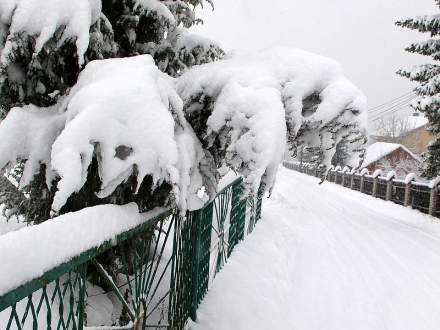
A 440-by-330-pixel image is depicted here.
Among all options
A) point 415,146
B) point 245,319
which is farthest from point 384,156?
point 245,319

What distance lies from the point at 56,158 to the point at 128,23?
86.1 inches

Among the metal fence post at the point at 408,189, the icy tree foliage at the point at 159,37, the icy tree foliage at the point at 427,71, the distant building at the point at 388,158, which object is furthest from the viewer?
the distant building at the point at 388,158

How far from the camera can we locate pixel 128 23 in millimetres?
3426

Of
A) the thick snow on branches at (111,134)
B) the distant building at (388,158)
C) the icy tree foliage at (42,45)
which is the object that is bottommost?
the thick snow on branches at (111,134)

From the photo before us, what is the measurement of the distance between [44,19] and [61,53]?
53 centimetres

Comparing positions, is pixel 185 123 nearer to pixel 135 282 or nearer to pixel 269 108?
pixel 269 108

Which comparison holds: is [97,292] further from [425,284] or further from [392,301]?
[425,284]

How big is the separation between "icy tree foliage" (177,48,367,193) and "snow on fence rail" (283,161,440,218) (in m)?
7.35

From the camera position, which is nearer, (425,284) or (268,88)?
(268,88)

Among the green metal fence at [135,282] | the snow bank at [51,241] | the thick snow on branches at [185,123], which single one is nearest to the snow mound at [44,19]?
the thick snow on branches at [185,123]

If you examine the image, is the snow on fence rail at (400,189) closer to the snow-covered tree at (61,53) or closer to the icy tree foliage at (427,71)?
the icy tree foliage at (427,71)

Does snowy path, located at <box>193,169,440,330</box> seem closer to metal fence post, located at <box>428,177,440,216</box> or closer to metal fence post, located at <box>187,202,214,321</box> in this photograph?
metal fence post, located at <box>187,202,214,321</box>

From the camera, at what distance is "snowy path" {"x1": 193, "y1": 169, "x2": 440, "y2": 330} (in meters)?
3.87

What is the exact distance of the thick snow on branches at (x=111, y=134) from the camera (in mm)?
1665
